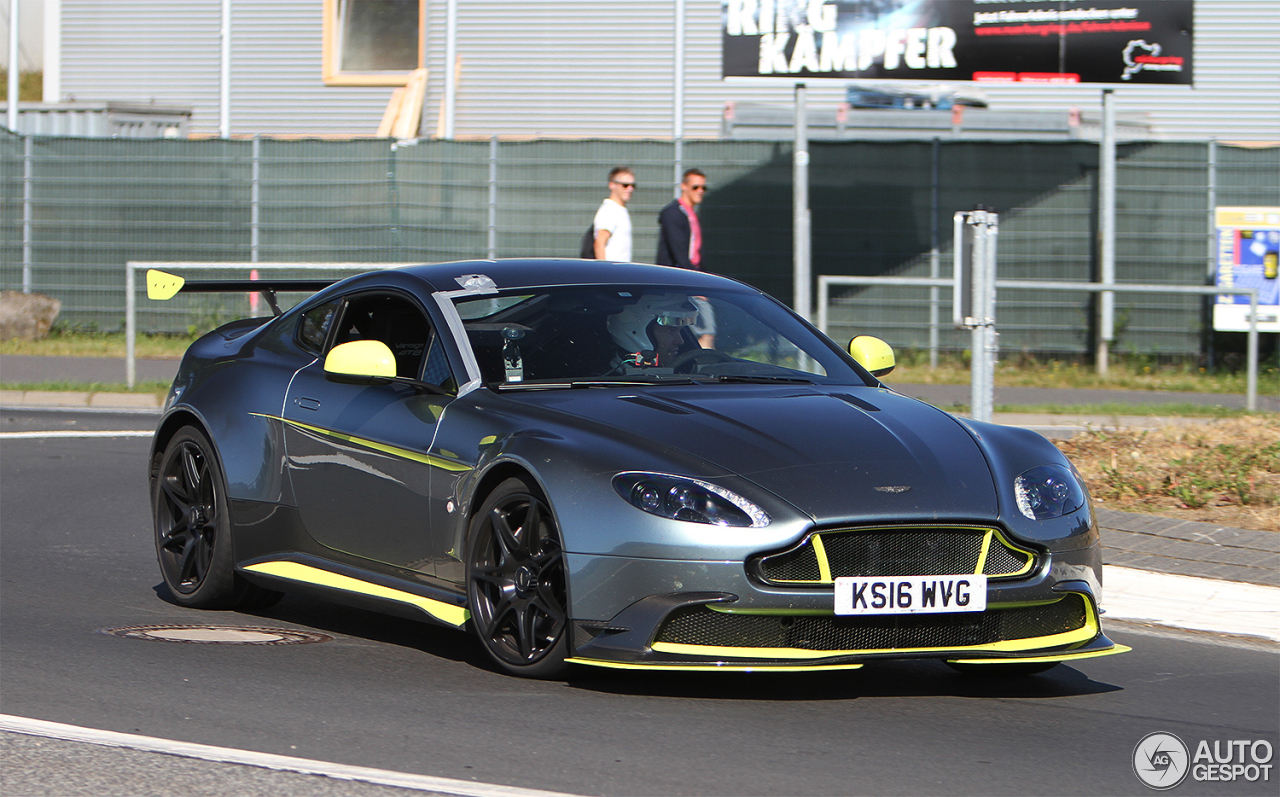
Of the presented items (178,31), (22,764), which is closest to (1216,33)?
(178,31)

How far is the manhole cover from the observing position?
6.57 metres

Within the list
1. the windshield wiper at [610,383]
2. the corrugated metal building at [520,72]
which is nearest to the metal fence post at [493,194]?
the corrugated metal building at [520,72]

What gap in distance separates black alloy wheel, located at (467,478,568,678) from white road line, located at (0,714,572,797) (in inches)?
39.9

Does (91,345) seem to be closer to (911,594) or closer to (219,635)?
(219,635)

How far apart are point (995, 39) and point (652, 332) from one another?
13690mm

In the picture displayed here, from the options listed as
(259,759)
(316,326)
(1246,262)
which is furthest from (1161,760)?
(1246,262)

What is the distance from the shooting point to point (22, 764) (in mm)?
4680

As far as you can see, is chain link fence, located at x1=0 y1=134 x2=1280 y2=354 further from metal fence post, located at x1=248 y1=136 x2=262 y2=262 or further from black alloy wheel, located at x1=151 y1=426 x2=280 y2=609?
black alloy wheel, located at x1=151 y1=426 x2=280 y2=609

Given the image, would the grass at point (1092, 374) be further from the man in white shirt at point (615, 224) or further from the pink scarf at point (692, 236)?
the man in white shirt at point (615, 224)

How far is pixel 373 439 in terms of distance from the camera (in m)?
6.33

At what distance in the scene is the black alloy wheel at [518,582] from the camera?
5.53 m

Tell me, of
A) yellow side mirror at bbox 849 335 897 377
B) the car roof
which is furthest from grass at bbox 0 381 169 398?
yellow side mirror at bbox 849 335 897 377

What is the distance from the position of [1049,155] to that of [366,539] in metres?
15.2

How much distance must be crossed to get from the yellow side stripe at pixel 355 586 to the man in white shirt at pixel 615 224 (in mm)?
7676
